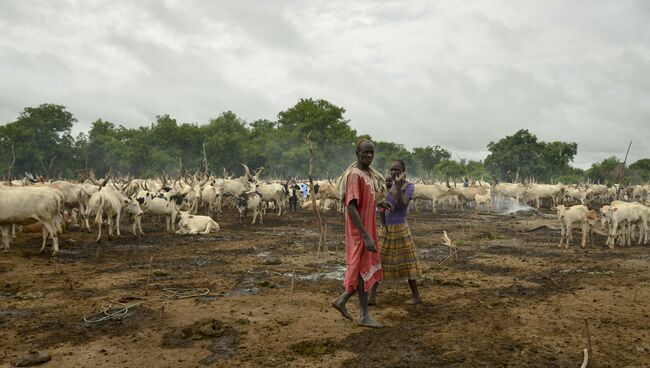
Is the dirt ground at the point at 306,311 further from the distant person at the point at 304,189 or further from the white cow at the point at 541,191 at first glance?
the white cow at the point at 541,191

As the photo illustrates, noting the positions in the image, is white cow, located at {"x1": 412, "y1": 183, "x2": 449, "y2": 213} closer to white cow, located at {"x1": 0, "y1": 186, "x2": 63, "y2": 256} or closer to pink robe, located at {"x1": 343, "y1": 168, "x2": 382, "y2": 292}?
white cow, located at {"x1": 0, "y1": 186, "x2": 63, "y2": 256}

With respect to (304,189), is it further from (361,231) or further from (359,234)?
(361,231)

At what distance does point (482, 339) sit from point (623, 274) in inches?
229

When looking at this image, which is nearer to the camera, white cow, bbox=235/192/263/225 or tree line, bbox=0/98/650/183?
white cow, bbox=235/192/263/225

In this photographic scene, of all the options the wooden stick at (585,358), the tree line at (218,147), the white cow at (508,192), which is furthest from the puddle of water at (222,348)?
the tree line at (218,147)

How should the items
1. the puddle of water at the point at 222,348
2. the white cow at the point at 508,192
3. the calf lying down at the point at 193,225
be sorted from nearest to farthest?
the puddle of water at the point at 222,348, the calf lying down at the point at 193,225, the white cow at the point at 508,192

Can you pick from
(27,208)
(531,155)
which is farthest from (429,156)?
(27,208)

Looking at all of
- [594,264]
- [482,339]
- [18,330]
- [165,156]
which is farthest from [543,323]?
[165,156]

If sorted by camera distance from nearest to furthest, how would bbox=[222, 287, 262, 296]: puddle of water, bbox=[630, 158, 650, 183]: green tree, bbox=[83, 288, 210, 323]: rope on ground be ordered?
1. bbox=[83, 288, 210, 323]: rope on ground
2. bbox=[222, 287, 262, 296]: puddle of water
3. bbox=[630, 158, 650, 183]: green tree

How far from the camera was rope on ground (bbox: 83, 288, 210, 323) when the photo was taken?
6051mm

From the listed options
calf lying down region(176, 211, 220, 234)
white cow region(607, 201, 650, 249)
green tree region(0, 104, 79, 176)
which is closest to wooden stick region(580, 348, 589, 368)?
white cow region(607, 201, 650, 249)

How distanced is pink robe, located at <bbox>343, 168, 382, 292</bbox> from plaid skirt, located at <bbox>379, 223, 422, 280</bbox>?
0.81 metres

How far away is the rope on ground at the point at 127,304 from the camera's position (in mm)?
6051

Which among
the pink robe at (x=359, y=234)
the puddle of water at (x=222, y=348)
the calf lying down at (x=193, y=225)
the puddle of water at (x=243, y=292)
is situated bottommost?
the puddle of water at (x=222, y=348)
